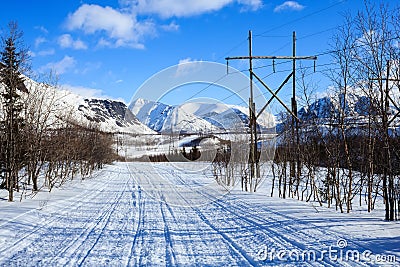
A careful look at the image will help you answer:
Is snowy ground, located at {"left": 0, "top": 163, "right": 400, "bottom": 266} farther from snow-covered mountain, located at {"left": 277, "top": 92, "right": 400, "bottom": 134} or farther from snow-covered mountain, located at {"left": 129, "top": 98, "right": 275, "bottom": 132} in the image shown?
snow-covered mountain, located at {"left": 277, "top": 92, "right": 400, "bottom": 134}

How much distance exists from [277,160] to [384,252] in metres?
11.0

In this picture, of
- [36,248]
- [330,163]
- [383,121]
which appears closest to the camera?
[36,248]

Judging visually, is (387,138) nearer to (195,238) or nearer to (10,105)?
(195,238)

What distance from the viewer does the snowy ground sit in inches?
208

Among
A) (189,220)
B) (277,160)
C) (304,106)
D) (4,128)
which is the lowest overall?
(189,220)

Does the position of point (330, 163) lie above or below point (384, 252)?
above

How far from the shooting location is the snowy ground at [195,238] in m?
5.27

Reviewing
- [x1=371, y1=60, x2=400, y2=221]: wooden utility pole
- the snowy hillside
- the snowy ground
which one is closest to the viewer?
the snowy ground

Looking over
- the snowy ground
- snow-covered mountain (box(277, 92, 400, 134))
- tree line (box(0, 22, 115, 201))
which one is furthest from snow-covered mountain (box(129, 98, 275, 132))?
tree line (box(0, 22, 115, 201))

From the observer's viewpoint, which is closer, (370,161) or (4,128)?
(370,161)

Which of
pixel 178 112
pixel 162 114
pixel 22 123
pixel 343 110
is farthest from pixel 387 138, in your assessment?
pixel 22 123

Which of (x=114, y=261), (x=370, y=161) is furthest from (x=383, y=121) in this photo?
(x=114, y=261)

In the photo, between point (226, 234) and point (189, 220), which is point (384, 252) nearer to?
point (226, 234)

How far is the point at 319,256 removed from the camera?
5285mm
